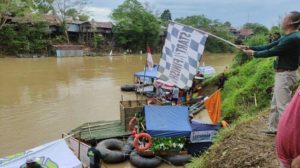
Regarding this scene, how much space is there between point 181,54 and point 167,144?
2.29m

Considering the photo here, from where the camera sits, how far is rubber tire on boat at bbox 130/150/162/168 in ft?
28.1

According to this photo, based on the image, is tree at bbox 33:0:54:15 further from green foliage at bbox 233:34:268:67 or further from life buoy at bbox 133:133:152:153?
life buoy at bbox 133:133:152:153

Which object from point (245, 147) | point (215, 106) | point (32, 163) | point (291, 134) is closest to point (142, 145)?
point (215, 106)

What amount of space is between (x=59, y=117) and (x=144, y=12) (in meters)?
43.5

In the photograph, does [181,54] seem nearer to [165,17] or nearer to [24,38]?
[24,38]

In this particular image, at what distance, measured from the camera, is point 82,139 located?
33.1 feet

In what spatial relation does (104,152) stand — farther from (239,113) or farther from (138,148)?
(239,113)

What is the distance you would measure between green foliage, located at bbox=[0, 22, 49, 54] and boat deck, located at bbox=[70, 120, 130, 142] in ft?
118

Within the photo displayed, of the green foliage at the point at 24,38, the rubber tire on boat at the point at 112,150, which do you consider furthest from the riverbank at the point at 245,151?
the green foliage at the point at 24,38

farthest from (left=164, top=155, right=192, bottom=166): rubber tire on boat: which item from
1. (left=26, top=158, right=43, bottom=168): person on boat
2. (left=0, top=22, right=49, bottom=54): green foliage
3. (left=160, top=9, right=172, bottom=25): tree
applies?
(left=160, top=9, right=172, bottom=25): tree

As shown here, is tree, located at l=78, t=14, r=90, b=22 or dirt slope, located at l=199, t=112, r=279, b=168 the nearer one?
dirt slope, located at l=199, t=112, r=279, b=168

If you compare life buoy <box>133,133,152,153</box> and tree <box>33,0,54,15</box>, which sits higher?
tree <box>33,0,54,15</box>

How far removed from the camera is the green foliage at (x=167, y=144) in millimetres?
8758

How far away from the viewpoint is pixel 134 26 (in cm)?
5353
